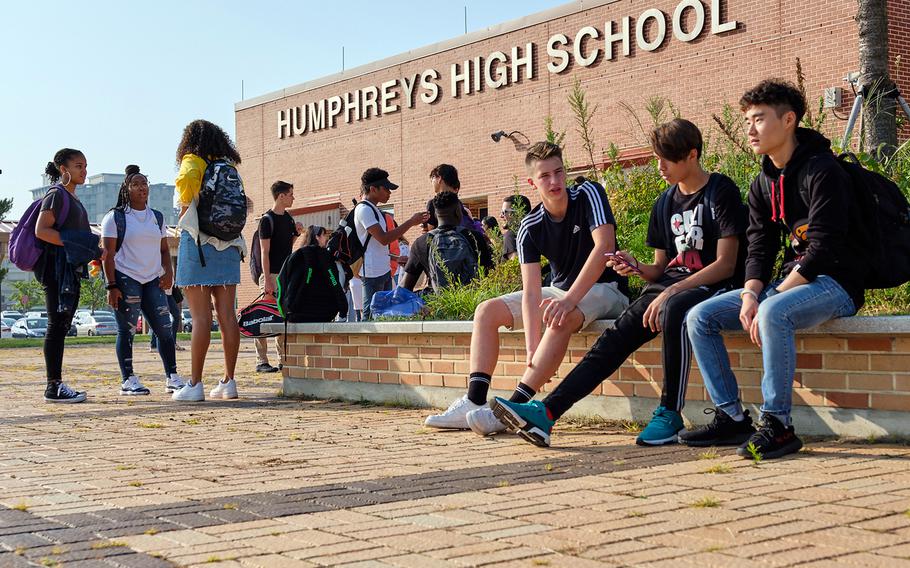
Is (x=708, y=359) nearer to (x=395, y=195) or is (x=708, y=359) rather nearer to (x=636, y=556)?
(x=636, y=556)

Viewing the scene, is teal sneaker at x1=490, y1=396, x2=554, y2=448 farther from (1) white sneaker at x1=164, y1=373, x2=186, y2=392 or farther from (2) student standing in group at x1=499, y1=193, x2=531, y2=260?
(1) white sneaker at x1=164, y1=373, x2=186, y2=392

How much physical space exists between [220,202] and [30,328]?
186 feet

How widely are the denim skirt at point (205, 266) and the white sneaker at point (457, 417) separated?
9.80ft

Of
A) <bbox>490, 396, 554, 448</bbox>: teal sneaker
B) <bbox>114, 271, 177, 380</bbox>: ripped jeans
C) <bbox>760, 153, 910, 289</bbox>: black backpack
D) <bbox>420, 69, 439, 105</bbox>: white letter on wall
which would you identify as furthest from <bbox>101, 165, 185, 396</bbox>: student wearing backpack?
<bbox>420, 69, 439, 105</bbox>: white letter on wall

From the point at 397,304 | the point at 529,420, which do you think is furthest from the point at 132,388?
the point at 529,420

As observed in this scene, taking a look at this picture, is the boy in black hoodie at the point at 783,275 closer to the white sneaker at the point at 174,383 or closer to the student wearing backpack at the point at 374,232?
the student wearing backpack at the point at 374,232

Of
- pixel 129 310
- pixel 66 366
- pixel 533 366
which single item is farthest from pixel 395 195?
pixel 533 366

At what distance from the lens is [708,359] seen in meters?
5.08

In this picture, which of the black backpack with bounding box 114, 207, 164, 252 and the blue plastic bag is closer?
the blue plastic bag

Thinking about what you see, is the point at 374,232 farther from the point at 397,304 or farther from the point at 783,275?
the point at 783,275

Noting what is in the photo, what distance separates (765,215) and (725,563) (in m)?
2.62

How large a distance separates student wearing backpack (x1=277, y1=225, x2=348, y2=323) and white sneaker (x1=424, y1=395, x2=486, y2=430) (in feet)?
10.0

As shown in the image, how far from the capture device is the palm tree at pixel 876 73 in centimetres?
914

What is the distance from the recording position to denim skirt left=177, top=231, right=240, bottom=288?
8.35 meters
